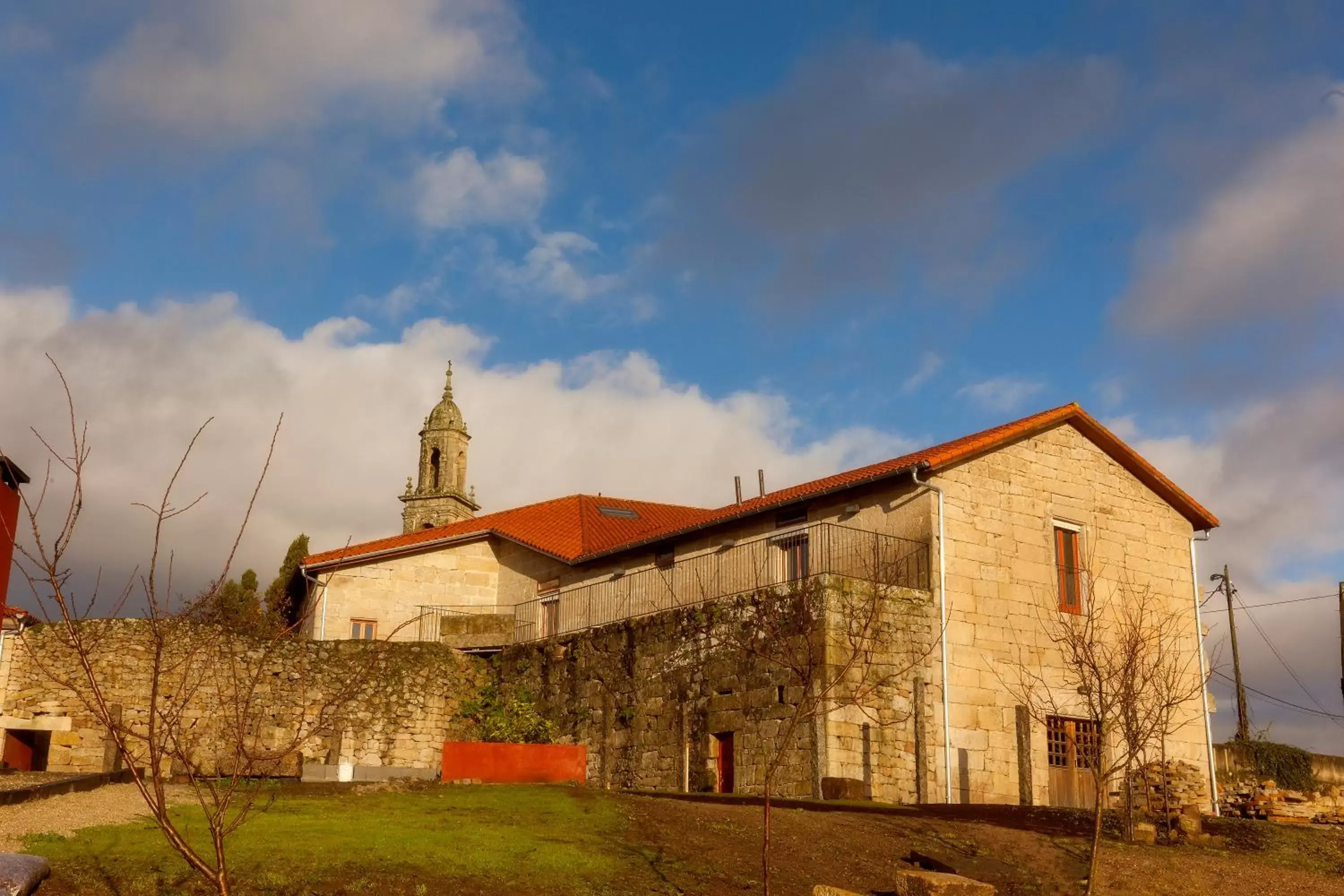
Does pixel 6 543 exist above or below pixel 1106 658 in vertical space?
above

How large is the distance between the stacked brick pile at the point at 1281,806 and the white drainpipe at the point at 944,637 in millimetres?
6265

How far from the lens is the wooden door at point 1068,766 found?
2339cm

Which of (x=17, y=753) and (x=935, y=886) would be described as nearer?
(x=935, y=886)

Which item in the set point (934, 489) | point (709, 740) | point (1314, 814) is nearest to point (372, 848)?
point (709, 740)

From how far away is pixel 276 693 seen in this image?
28172 mm

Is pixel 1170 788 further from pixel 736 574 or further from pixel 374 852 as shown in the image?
pixel 374 852

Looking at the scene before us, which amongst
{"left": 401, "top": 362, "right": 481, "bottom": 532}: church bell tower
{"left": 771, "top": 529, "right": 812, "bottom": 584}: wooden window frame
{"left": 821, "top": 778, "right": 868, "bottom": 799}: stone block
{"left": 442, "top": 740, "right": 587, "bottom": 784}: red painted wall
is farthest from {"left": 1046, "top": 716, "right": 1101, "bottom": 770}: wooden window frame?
{"left": 401, "top": 362, "right": 481, "bottom": 532}: church bell tower

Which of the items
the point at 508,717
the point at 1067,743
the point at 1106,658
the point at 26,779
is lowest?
the point at 26,779

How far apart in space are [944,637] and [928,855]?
9.80 m

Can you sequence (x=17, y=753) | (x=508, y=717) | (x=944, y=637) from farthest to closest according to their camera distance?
(x=508, y=717), (x=17, y=753), (x=944, y=637)

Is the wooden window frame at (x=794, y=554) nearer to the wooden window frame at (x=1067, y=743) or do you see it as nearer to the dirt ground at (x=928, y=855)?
the wooden window frame at (x=1067, y=743)

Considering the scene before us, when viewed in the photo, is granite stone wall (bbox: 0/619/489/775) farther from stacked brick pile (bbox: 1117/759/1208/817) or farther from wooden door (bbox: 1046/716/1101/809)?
stacked brick pile (bbox: 1117/759/1208/817)

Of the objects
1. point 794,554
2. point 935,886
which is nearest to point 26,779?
point 794,554

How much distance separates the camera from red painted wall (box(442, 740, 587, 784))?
19.9m
